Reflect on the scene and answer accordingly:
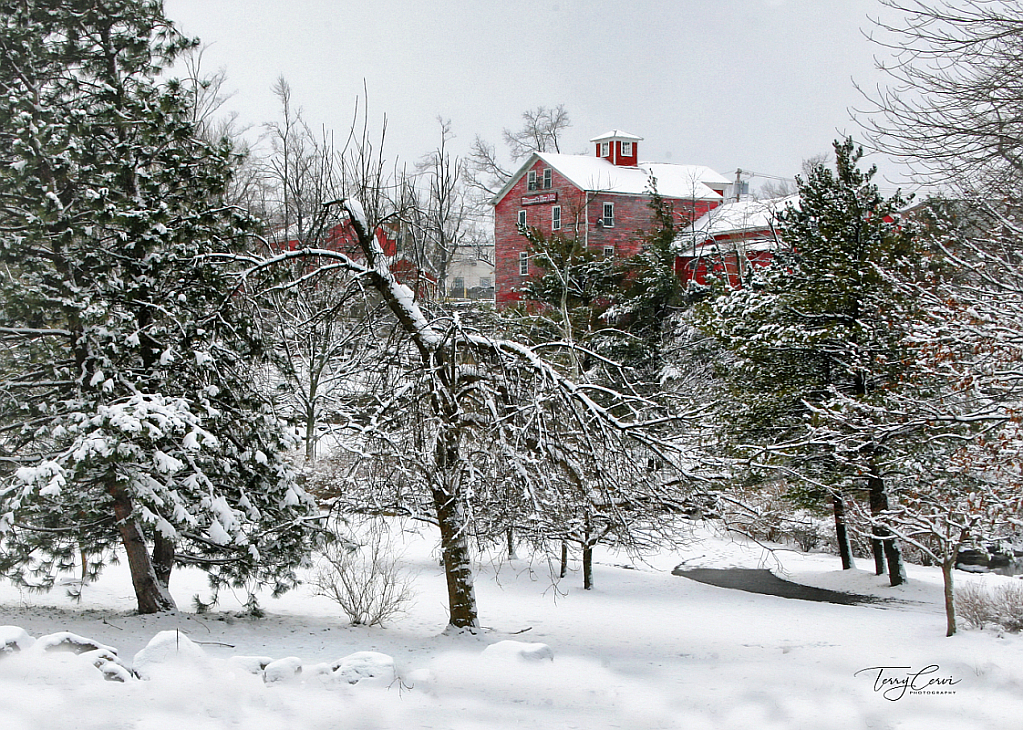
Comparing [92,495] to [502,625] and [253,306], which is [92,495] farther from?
[502,625]

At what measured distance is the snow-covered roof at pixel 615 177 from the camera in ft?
142

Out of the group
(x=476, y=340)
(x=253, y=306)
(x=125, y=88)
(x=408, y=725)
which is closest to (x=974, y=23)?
(x=476, y=340)

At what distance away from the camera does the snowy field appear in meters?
6.21

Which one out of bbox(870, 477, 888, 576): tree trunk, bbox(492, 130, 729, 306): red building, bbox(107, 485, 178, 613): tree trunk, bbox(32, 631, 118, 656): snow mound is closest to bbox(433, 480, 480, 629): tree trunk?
bbox(107, 485, 178, 613): tree trunk

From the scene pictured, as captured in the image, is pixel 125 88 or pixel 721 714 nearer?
pixel 721 714

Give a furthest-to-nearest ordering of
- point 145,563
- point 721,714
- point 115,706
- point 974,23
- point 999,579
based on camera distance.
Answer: point 999,579 < point 145,563 < point 974,23 < point 721,714 < point 115,706

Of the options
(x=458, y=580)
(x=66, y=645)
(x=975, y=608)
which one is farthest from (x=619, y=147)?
(x=66, y=645)

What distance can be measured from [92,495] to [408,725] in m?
7.58

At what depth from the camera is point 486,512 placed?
399 inches

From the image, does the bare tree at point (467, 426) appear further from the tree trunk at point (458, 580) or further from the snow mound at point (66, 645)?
the snow mound at point (66, 645)

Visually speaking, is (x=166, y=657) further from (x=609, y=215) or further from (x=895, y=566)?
(x=609, y=215)

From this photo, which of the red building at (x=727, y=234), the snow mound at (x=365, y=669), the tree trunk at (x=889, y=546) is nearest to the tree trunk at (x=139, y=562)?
the snow mound at (x=365, y=669)

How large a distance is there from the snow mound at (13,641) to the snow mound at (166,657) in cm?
94
